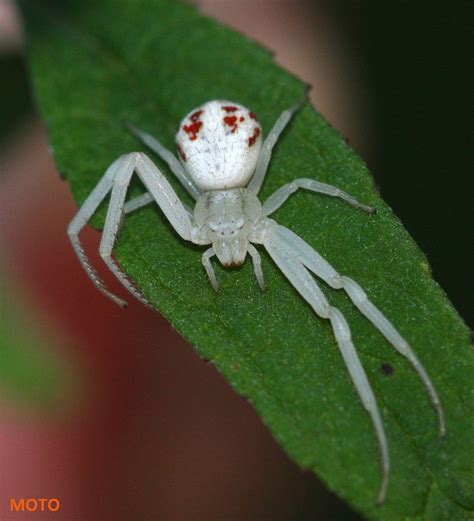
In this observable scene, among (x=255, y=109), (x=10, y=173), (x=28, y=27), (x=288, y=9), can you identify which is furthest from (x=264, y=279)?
(x=288, y=9)

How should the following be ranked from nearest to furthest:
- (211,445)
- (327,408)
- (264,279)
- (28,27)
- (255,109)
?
1. (327,408)
2. (264,279)
3. (255,109)
4. (28,27)
5. (211,445)

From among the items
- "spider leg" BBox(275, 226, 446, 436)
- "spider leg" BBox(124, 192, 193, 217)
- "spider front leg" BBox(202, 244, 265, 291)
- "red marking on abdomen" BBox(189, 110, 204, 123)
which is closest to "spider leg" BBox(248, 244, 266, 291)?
"spider front leg" BBox(202, 244, 265, 291)

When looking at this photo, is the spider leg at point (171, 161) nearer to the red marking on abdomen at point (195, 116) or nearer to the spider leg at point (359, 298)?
the red marking on abdomen at point (195, 116)

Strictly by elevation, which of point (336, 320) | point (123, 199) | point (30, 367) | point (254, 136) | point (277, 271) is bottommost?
point (336, 320)

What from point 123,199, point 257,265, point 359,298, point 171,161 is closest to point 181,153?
point 171,161

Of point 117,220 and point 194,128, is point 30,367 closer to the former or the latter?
point 117,220

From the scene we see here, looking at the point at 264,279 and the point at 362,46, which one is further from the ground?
the point at 362,46

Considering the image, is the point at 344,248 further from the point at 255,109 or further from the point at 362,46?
the point at 362,46

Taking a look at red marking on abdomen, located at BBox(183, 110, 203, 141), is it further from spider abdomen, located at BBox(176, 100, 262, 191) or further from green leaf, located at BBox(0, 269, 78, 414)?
green leaf, located at BBox(0, 269, 78, 414)
